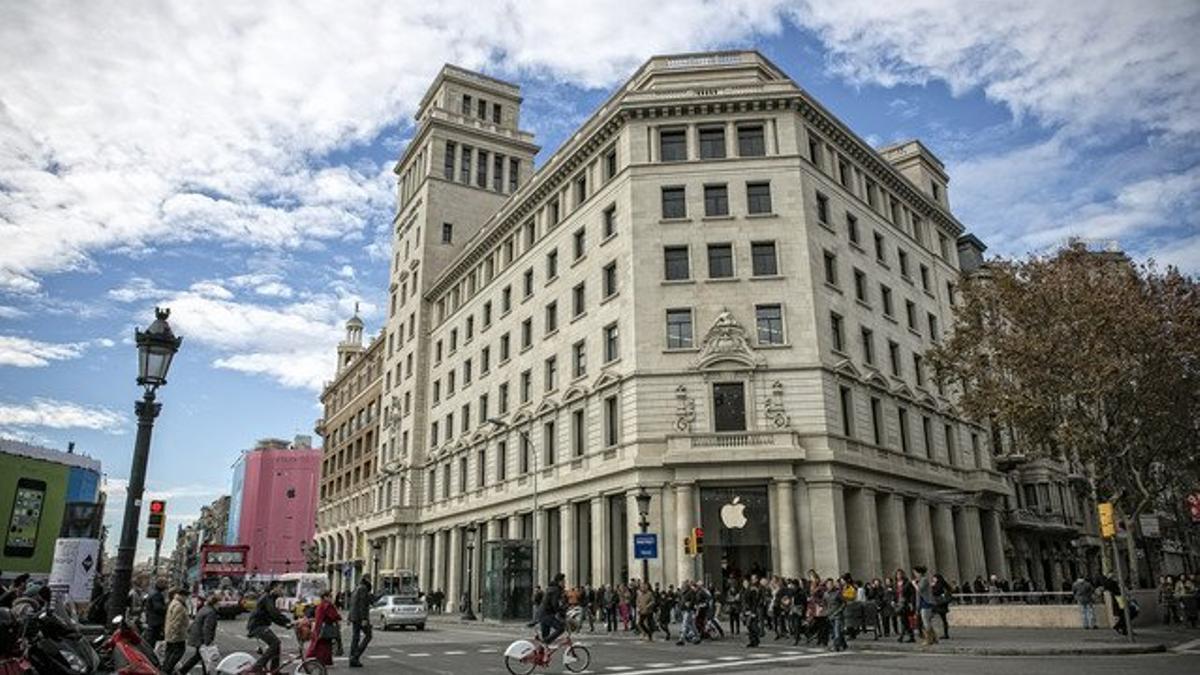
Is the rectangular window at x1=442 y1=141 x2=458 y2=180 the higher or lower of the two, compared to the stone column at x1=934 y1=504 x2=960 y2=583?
higher

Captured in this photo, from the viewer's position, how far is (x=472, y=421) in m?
50.5

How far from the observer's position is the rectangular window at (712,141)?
38.2 m

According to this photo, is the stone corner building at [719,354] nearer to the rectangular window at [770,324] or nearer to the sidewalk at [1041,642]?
the rectangular window at [770,324]

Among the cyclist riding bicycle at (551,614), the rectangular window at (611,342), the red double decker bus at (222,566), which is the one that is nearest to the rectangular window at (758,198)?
the rectangular window at (611,342)

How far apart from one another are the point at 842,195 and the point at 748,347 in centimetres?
1102

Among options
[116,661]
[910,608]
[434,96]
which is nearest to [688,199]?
[910,608]

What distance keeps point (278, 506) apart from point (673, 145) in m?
97.5

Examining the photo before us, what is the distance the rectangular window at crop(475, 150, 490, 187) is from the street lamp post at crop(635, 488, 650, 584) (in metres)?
38.1

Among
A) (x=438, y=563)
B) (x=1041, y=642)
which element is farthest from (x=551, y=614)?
(x=438, y=563)

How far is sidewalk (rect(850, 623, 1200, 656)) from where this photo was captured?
723 inches

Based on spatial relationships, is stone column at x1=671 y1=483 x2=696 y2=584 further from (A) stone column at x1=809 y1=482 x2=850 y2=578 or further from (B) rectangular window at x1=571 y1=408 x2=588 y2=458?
(B) rectangular window at x1=571 y1=408 x2=588 y2=458

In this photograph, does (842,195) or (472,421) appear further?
(472,421)

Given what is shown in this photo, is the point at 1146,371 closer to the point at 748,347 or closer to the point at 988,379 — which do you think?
the point at 988,379

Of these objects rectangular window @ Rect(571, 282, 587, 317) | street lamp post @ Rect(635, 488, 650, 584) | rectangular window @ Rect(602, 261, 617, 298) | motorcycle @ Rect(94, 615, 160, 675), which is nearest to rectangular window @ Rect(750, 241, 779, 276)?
rectangular window @ Rect(602, 261, 617, 298)
